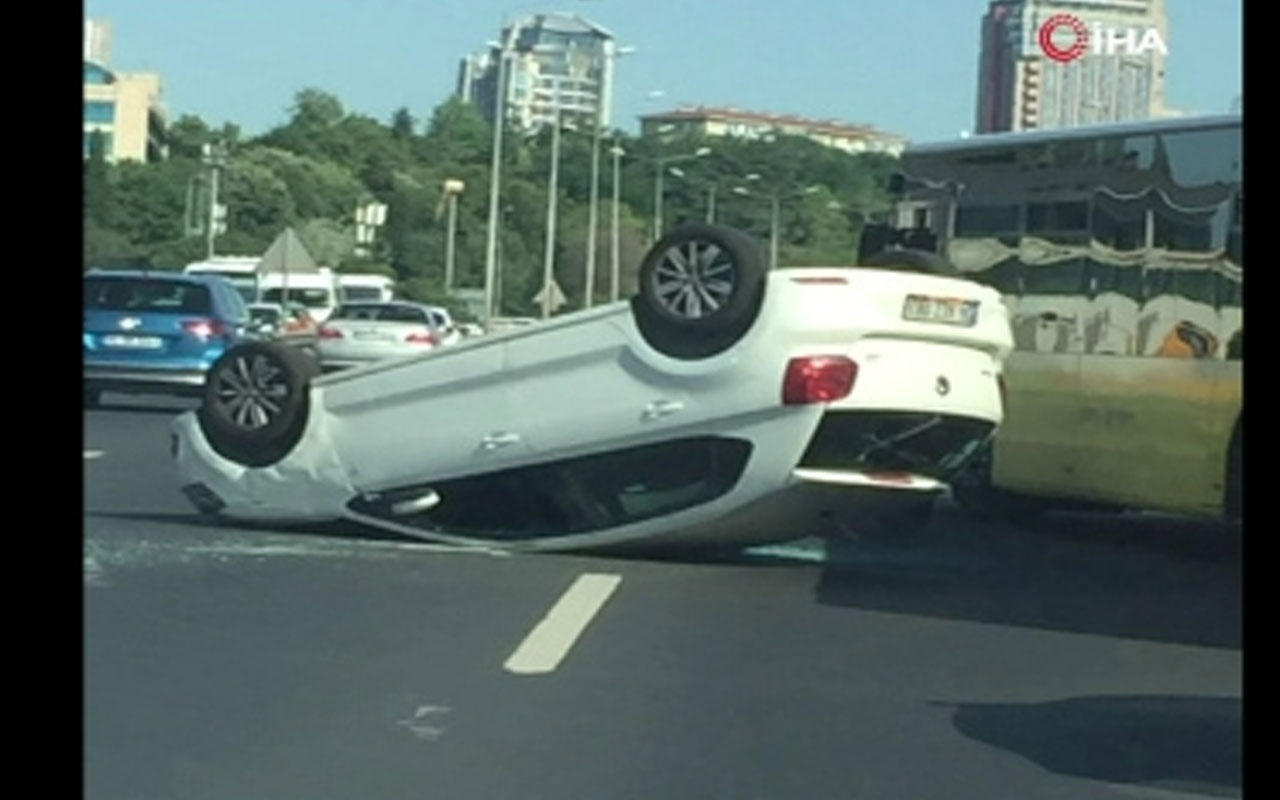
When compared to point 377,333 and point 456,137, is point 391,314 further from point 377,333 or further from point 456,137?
point 456,137

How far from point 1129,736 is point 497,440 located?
584cm

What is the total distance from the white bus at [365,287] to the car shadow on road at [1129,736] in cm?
621

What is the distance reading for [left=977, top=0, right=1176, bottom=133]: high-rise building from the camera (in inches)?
535

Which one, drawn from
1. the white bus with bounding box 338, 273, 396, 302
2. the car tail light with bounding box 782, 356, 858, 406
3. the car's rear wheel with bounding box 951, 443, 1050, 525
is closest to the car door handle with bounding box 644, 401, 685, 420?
the car tail light with bounding box 782, 356, 858, 406

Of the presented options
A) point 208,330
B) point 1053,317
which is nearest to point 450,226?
point 1053,317

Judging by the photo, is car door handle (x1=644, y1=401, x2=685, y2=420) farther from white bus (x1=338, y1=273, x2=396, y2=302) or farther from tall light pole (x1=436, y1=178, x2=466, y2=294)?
white bus (x1=338, y1=273, x2=396, y2=302)

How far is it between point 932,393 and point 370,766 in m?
6.30

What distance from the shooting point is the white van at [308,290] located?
16.0 metres

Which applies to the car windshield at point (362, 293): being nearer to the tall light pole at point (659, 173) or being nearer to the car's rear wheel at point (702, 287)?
the tall light pole at point (659, 173)

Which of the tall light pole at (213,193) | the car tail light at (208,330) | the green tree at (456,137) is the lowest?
the car tail light at (208,330)

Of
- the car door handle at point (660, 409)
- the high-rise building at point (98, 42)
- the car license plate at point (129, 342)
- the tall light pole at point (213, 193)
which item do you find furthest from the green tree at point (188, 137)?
the car license plate at point (129, 342)

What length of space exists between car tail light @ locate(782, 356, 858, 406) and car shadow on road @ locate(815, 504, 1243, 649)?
0.99 metres
